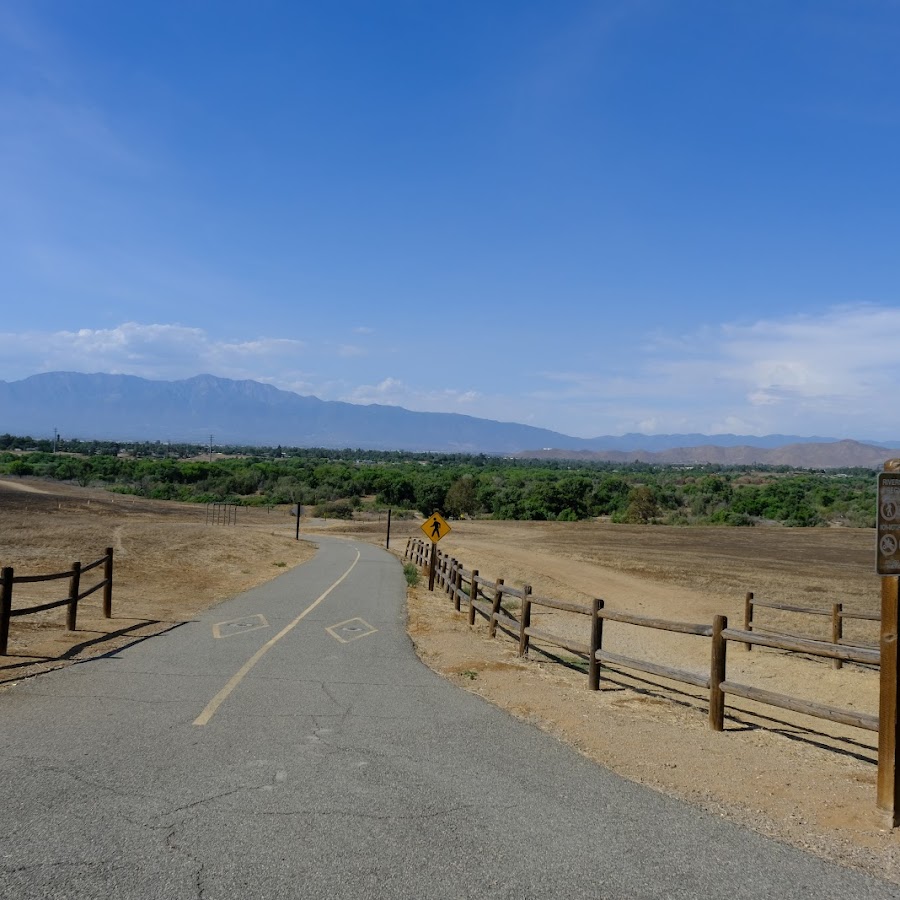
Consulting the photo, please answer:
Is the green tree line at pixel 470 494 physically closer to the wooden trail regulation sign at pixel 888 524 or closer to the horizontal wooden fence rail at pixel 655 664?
the horizontal wooden fence rail at pixel 655 664

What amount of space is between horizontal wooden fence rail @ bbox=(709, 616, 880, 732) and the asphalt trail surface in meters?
1.38

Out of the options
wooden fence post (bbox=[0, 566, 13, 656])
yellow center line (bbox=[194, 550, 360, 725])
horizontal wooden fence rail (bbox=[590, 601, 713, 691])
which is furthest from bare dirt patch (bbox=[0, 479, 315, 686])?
horizontal wooden fence rail (bbox=[590, 601, 713, 691])

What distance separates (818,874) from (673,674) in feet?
16.0

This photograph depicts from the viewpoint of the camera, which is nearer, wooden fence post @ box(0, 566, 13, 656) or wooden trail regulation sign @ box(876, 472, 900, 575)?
wooden trail regulation sign @ box(876, 472, 900, 575)

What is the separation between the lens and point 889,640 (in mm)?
6504

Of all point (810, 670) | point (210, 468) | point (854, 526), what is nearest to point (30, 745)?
point (810, 670)

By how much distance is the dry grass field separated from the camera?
7.25m

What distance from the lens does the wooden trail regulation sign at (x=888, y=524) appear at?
20.9 feet

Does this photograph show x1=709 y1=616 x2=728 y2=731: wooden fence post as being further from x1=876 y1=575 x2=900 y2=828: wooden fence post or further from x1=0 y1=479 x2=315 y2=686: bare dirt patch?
x1=0 y1=479 x2=315 y2=686: bare dirt patch

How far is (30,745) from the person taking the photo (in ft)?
24.2

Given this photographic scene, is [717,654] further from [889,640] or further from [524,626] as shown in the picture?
[524,626]

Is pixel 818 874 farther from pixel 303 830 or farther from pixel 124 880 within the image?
pixel 124 880

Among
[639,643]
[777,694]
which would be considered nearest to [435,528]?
[639,643]

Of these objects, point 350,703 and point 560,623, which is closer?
point 350,703
